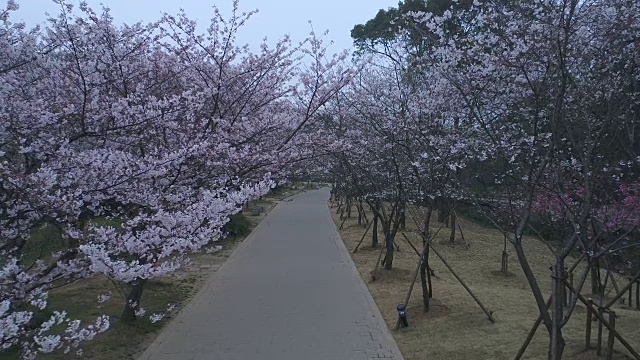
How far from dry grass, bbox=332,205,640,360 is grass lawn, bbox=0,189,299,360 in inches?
140

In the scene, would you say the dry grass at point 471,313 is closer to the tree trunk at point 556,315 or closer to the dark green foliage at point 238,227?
the tree trunk at point 556,315

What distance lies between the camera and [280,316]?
880cm

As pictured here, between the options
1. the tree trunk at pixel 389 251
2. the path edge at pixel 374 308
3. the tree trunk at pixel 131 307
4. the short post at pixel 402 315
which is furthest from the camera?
the tree trunk at pixel 389 251

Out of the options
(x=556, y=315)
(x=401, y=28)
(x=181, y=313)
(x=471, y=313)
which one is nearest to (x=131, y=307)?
(x=181, y=313)

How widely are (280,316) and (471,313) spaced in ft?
9.95

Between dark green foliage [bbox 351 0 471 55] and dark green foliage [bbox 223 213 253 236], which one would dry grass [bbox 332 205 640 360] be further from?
dark green foliage [bbox 223 213 253 236]

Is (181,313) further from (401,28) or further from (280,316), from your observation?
(401,28)

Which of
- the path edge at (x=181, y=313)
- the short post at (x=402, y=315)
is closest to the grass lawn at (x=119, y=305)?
the path edge at (x=181, y=313)

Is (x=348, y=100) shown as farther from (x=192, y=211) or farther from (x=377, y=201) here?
(x=192, y=211)

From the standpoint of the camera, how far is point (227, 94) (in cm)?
823

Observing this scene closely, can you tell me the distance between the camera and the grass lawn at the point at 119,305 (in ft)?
22.9

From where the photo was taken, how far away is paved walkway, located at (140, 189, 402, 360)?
7.02m

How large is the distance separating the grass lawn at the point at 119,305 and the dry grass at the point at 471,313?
11.7 ft

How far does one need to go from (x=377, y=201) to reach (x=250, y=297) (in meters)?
4.67
